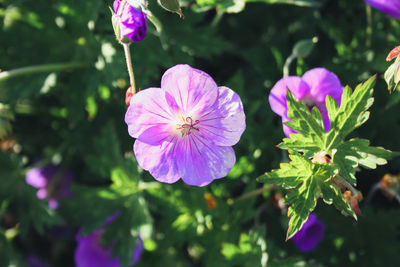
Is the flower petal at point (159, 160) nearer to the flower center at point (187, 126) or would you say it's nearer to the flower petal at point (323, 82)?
the flower center at point (187, 126)

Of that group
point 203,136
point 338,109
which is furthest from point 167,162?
point 338,109

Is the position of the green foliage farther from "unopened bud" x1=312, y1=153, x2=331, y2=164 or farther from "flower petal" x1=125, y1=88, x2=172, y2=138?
"flower petal" x1=125, y1=88, x2=172, y2=138

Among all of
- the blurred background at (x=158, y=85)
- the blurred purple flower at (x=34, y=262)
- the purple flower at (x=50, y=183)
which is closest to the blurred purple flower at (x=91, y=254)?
the blurred background at (x=158, y=85)

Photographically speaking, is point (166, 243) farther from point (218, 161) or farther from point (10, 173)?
point (10, 173)

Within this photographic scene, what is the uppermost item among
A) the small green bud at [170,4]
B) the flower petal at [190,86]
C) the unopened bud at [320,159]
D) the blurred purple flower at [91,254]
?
the small green bud at [170,4]

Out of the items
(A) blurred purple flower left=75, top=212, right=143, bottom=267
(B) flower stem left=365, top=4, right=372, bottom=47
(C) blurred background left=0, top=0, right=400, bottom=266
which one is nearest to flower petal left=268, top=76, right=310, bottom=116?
(C) blurred background left=0, top=0, right=400, bottom=266

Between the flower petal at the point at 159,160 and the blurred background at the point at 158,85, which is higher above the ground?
the flower petal at the point at 159,160

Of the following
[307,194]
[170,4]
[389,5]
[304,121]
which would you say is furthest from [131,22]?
[389,5]
